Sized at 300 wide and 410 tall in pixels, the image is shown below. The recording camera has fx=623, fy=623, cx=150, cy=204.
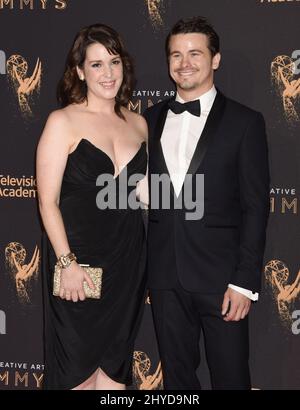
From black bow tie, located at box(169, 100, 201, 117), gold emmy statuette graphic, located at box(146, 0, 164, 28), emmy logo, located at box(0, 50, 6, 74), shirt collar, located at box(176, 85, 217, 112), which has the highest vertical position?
gold emmy statuette graphic, located at box(146, 0, 164, 28)

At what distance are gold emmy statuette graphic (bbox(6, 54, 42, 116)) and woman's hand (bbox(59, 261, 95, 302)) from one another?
1.25m

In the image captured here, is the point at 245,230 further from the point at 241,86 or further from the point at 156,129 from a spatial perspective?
the point at 241,86

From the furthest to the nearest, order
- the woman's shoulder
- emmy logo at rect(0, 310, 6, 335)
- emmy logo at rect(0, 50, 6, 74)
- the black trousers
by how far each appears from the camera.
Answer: emmy logo at rect(0, 310, 6, 335)
emmy logo at rect(0, 50, 6, 74)
the black trousers
the woman's shoulder

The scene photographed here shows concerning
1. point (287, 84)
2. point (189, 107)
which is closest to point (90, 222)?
point (189, 107)

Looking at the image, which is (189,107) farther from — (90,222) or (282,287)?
(282,287)

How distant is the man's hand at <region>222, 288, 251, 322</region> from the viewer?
2.75 metres

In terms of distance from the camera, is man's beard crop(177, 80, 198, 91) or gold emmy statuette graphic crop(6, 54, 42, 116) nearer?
man's beard crop(177, 80, 198, 91)

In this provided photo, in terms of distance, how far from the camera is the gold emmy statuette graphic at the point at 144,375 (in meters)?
3.59

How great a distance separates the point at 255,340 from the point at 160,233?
3.09 ft

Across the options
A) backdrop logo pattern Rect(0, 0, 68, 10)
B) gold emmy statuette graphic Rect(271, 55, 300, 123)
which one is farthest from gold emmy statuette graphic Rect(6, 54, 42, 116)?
gold emmy statuette graphic Rect(271, 55, 300, 123)

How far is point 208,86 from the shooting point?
289 cm

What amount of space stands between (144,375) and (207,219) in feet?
4.15

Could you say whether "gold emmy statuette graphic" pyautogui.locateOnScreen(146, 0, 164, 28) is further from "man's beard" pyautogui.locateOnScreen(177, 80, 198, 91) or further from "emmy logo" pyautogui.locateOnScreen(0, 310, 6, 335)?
"emmy logo" pyautogui.locateOnScreen(0, 310, 6, 335)

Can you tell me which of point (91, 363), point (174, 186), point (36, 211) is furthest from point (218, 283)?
point (36, 211)
